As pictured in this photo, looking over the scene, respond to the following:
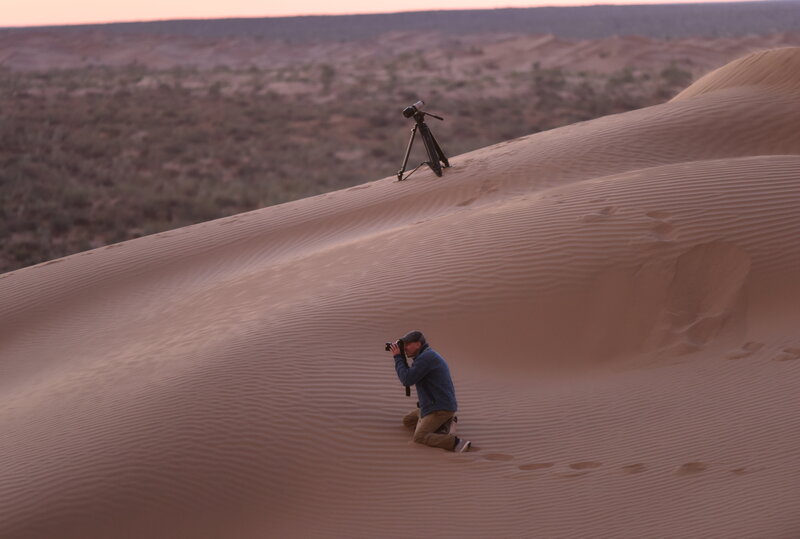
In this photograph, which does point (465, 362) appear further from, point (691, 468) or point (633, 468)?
point (691, 468)

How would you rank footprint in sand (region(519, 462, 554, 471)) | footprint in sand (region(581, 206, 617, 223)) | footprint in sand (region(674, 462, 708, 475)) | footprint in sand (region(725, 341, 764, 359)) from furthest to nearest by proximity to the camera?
footprint in sand (region(581, 206, 617, 223)) < footprint in sand (region(725, 341, 764, 359)) < footprint in sand (region(519, 462, 554, 471)) < footprint in sand (region(674, 462, 708, 475))

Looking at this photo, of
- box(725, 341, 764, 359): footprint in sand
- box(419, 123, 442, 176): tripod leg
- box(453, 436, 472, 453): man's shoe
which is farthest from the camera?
box(419, 123, 442, 176): tripod leg

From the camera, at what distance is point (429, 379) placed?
23.9 ft

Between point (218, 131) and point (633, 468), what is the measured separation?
29052 millimetres

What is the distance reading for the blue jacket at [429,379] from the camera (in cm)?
719

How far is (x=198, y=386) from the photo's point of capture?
325 inches

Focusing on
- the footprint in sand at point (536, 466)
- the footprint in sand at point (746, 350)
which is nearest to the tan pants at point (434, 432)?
the footprint in sand at point (536, 466)

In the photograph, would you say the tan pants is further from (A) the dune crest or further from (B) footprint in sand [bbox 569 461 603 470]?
(A) the dune crest

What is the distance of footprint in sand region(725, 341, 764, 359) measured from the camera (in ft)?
27.9

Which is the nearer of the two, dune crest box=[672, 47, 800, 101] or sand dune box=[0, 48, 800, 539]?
sand dune box=[0, 48, 800, 539]

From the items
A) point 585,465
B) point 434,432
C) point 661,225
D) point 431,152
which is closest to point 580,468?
point 585,465

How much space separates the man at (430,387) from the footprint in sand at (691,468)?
167 centimetres

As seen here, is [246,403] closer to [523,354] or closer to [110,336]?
[523,354]

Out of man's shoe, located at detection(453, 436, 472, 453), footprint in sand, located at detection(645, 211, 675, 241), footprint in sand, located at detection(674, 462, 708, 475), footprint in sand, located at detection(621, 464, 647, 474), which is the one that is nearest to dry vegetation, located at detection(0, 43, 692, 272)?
footprint in sand, located at detection(645, 211, 675, 241)
